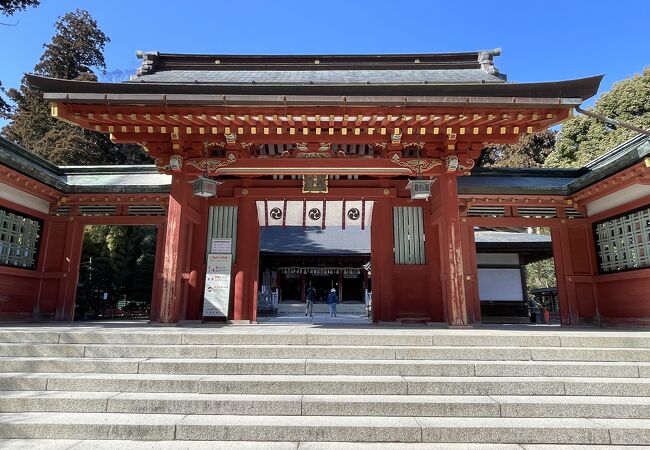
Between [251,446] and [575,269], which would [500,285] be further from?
[251,446]

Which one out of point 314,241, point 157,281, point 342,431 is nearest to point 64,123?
point 314,241

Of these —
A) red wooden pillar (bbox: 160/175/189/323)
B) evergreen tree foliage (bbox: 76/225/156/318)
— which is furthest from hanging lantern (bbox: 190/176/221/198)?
evergreen tree foliage (bbox: 76/225/156/318)

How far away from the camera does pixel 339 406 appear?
12.7 feet

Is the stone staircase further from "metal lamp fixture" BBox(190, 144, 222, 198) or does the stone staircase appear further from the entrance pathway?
the entrance pathway

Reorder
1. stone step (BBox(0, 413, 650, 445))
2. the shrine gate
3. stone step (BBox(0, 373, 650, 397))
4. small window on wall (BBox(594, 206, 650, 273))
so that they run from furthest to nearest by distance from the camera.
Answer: small window on wall (BBox(594, 206, 650, 273)), the shrine gate, stone step (BBox(0, 373, 650, 397)), stone step (BBox(0, 413, 650, 445))

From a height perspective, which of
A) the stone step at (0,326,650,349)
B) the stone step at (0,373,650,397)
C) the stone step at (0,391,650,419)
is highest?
the stone step at (0,326,650,349)

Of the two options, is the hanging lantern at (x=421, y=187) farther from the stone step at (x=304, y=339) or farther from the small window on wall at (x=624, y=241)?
the small window on wall at (x=624, y=241)

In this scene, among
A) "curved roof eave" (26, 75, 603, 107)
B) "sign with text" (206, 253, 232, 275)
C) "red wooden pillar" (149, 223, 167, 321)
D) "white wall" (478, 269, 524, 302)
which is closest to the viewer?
"curved roof eave" (26, 75, 603, 107)

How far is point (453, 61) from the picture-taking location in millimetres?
11148

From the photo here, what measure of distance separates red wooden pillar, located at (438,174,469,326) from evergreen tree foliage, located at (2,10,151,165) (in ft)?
71.1

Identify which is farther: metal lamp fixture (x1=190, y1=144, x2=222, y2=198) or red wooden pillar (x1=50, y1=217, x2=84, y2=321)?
red wooden pillar (x1=50, y1=217, x2=84, y2=321)

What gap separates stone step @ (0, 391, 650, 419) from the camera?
3.87m

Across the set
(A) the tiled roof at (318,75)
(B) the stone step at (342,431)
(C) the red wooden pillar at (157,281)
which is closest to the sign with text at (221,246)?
(C) the red wooden pillar at (157,281)

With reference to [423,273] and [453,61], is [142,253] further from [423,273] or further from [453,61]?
[453,61]
